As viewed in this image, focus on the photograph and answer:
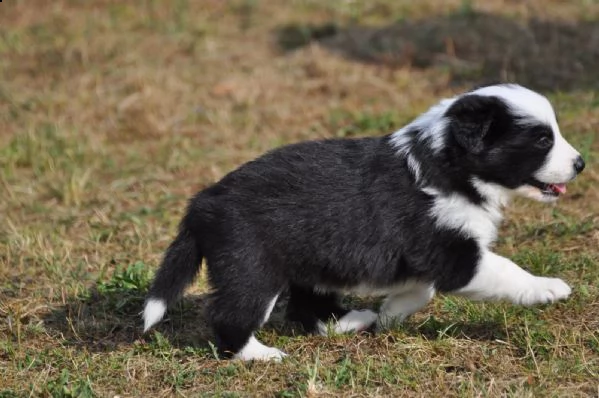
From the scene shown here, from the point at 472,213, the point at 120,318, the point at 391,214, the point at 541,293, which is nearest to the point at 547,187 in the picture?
the point at 472,213

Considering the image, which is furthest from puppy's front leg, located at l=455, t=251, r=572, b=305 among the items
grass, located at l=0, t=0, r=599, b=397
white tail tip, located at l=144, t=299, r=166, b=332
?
white tail tip, located at l=144, t=299, r=166, b=332

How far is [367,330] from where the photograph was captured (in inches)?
204

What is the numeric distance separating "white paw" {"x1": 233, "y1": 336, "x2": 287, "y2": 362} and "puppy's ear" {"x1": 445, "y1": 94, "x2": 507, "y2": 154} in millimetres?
1284

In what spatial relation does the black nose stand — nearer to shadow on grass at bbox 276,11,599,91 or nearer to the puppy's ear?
the puppy's ear

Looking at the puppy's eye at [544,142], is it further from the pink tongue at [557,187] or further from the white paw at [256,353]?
the white paw at [256,353]

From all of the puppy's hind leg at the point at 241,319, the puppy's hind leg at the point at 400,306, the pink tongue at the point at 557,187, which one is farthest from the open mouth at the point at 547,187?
the puppy's hind leg at the point at 241,319

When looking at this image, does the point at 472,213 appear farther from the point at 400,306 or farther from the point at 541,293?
the point at 400,306

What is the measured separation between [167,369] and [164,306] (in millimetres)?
308

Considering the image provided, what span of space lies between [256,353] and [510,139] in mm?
1508

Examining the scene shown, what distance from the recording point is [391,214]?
4.69 meters

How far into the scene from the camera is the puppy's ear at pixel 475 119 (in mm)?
4625

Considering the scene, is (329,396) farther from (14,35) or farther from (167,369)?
(14,35)

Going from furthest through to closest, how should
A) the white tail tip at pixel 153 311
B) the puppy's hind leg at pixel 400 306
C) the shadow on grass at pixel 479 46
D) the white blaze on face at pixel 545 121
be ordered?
the shadow on grass at pixel 479 46 < the puppy's hind leg at pixel 400 306 < the white tail tip at pixel 153 311 < the white blaze on face at pixel 545 121

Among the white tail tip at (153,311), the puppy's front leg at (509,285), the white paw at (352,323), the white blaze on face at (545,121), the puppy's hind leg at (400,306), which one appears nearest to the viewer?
the puppy's front leg at (509,285)
